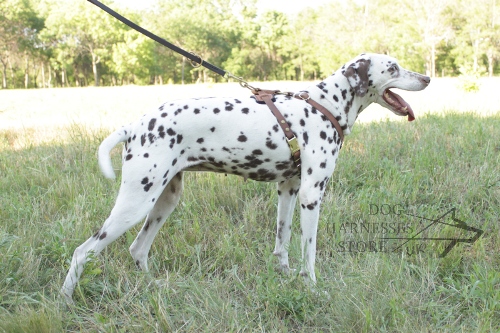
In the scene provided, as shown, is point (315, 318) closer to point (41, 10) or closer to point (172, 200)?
point (172, 200)

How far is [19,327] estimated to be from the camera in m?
2.56

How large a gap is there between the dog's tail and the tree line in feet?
114

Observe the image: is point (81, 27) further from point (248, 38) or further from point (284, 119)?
point (284, 119)

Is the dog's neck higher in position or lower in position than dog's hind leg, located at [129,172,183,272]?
higher

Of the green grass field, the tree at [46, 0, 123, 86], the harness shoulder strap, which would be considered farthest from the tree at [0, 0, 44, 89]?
the harness shoulder strap

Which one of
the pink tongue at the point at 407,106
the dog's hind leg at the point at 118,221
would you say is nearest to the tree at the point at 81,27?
the dog's hind leg at the point at 118,221

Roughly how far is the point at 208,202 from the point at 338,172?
5.67 feet

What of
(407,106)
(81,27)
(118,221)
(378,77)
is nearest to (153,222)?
(118,221)

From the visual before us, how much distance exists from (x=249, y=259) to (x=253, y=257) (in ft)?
0.14

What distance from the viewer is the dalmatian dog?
303 cm

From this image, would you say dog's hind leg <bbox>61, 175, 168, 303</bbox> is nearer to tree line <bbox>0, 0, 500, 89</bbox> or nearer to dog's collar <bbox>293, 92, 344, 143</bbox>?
dog's collar <bbox>293, 92, 344, 143</bbox>

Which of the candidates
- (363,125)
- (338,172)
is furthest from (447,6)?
(338,172)

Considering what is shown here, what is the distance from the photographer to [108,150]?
305 cm

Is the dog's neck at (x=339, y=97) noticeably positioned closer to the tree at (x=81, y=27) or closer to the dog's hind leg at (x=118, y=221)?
the dog's hind leg at (x=118, y=221)
